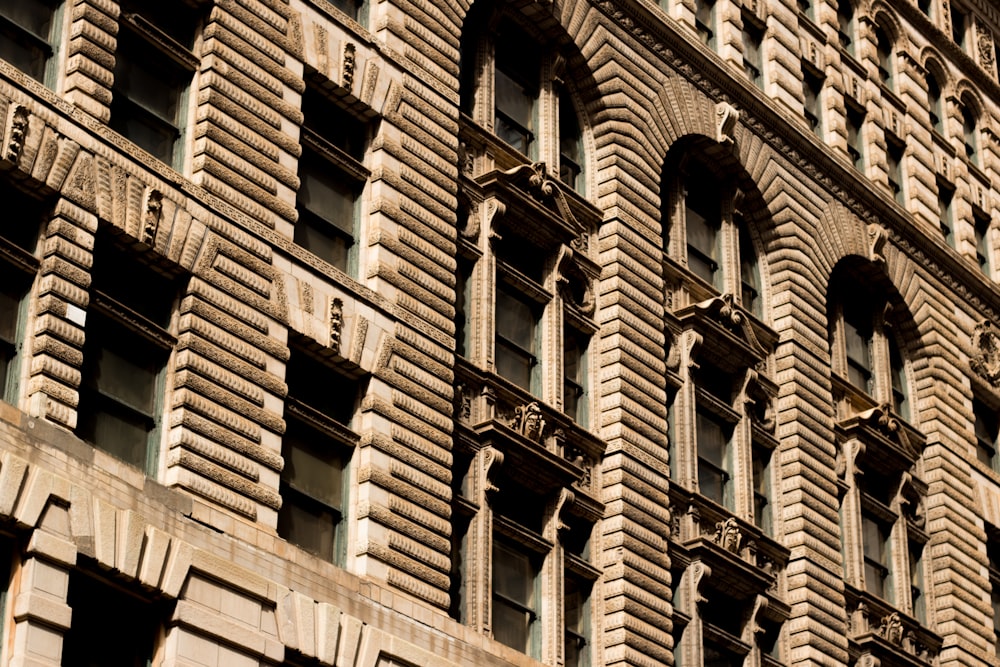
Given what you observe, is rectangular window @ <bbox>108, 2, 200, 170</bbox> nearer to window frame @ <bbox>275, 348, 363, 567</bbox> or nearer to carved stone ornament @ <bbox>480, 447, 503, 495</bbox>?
window frame @ <bbox>275, 348, 363, 567</bbox>

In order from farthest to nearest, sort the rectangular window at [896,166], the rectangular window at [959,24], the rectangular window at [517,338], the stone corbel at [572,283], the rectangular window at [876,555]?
the rectangular window at [959,24], the rectangular window at [896,166], the rectangular window at [876,555], the stone corbel at [572,283], the rectangular window at [517,338]

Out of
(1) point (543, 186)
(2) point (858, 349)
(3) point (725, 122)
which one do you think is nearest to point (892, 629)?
(2) point (858, 349)

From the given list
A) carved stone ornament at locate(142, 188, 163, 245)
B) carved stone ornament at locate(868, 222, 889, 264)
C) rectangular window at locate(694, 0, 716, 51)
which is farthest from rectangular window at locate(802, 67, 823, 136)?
carved stone ornament at locate(142, 188, 163, 245)

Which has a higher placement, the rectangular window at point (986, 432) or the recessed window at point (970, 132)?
the recessed window at point (970, 132)

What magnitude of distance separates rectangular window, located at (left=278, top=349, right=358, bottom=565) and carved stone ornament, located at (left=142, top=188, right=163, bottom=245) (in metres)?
3.11

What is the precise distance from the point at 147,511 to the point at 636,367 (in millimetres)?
13367

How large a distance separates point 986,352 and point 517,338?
18812 mm

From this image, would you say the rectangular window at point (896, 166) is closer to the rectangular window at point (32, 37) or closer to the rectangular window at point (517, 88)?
the rectangular window at point (517, 88)

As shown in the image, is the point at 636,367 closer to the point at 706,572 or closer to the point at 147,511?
the point at 706,572

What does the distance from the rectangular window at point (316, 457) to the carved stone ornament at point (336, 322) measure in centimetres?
38

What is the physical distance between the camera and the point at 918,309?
47.8 metres

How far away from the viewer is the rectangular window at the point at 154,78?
2862 cm

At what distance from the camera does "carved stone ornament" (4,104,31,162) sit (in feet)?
85.3

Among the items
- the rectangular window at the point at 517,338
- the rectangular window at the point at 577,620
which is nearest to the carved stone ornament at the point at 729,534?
the rectangular window at the point at 577,620
